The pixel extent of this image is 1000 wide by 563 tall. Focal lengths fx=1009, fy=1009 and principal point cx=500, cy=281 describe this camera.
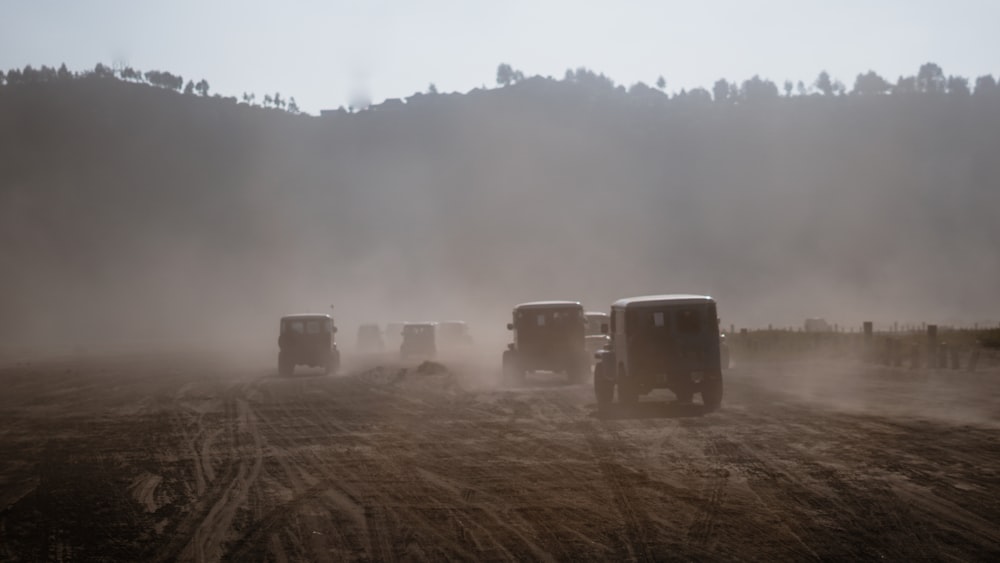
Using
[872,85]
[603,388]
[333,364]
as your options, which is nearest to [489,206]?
[872,85]

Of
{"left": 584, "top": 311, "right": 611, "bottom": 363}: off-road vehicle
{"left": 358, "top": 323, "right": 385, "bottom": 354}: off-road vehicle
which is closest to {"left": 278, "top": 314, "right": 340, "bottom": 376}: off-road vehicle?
{"left": 584, "top": 311, "right": 611, "bottom": 363}: off-road vehicle

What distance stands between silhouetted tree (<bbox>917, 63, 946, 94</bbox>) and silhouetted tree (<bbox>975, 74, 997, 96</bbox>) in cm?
582

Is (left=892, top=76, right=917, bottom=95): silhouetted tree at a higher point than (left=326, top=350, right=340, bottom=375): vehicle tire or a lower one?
higher

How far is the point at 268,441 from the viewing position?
18.7 m

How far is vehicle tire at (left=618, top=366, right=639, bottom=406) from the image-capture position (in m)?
22.6

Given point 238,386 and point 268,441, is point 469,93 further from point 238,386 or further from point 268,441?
point 268,441

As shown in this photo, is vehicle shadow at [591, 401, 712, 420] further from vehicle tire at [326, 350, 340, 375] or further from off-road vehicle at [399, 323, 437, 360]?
off-road vehicle at [399, 323, 437, 360]

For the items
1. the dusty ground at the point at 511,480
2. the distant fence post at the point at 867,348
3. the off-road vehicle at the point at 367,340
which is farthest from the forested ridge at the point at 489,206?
the dusty ground at the point at 511,480

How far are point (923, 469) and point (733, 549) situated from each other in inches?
216

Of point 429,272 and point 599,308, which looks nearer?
point 599,308

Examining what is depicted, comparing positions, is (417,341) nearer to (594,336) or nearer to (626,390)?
(594,336)

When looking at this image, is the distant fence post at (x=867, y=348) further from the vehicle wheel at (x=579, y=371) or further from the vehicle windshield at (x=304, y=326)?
the vehicle windshield at (x=304, y=326)

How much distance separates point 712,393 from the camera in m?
Result: 22.8

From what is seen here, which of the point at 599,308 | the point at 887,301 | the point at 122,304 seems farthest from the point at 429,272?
the point at 887,301
